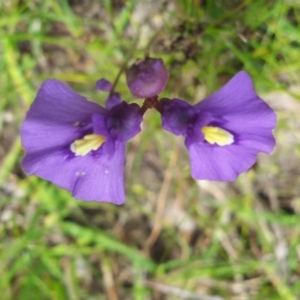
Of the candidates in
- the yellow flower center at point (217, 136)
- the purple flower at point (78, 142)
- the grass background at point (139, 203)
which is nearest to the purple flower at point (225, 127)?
the yellow flower center at point (217, 136)

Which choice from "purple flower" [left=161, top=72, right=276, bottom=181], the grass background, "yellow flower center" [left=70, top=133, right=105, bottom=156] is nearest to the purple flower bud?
"purple flower" [left=161, top=72, right=276, bottom=181]

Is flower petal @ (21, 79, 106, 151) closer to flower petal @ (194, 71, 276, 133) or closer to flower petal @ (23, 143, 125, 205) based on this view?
flower petal @ (23, 143, 125, 205)

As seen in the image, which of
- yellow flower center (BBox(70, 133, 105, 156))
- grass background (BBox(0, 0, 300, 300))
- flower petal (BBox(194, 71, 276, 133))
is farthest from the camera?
grass background (BBox(0, 0, 300, 300))

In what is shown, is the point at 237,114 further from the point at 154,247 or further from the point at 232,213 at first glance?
the point at 154,247

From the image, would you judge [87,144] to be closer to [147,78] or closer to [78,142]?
[78,142]

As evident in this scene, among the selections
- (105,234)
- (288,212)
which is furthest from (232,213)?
(105,234)

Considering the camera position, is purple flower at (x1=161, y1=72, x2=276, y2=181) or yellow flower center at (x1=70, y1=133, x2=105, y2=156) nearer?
purple flower at (x1=161, y1=72, x2=276, y2=181)

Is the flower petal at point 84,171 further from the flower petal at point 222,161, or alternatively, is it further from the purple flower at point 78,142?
the flower petal at point 222,161
